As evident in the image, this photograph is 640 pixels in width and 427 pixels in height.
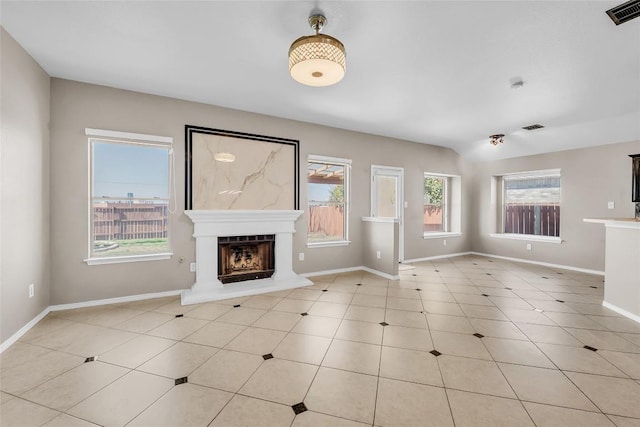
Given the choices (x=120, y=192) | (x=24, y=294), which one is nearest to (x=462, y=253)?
(x=120, y=192)

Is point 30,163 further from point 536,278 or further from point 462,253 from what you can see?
point 462,253

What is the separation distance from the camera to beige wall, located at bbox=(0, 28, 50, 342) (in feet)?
7.47

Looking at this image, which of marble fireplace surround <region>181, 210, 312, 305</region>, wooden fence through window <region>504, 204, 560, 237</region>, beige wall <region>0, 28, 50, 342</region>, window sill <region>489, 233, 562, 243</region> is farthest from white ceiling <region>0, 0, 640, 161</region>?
window sill <region>489, 233, 562, 243</region>

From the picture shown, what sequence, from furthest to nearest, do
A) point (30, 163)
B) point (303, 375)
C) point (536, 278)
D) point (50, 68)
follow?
point (536, 278) → point (50, 68) → point (30, 163) → point (303, 375)

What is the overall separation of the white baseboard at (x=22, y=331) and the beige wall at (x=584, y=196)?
8260 mm

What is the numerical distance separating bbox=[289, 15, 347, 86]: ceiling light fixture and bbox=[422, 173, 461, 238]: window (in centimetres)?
518

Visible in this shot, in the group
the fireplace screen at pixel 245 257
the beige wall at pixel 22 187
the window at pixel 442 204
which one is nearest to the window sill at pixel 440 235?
the window at pixel 442 204

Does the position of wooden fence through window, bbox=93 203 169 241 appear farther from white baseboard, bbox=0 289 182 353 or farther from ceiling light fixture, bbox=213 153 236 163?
ceiling light fixture, bbox=213 153 236 163

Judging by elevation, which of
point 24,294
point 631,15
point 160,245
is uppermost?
point 631,15

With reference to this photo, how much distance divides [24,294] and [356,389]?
130 inches

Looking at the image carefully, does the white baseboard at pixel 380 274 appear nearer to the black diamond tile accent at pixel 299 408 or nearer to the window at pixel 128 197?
the black diamond tile accent at pixel 299 408

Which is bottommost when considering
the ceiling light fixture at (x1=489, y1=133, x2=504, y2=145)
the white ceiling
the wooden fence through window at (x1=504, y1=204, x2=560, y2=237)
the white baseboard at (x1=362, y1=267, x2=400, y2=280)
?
the white baseboard at (x1=362, y1=267, x2=400, y2=280)

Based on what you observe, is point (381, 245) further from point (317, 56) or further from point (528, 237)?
point (528, 237)

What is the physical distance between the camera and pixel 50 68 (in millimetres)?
2869
